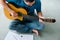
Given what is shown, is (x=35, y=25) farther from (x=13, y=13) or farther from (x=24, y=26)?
(x=13, y=13)

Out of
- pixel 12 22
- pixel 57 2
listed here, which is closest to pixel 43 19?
pixel 12 22

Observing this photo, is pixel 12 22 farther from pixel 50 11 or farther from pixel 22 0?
pixel 50 11

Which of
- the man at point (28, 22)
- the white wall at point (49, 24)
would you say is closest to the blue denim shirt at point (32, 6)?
the man at point (28, 22)

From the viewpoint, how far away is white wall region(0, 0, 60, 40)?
1323 millimetres

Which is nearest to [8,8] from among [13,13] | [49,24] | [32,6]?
[13,13]

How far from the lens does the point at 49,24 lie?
1.40m

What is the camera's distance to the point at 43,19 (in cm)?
119

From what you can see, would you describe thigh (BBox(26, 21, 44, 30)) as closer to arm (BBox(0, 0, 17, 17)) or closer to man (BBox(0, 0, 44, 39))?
man (BBox(0, 0, 44, 39))

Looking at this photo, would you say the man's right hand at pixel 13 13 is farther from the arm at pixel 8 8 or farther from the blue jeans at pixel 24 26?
the blue jeans at pixel 24 26

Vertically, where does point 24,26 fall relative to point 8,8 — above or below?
below

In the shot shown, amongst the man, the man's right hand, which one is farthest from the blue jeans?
the man's right hand

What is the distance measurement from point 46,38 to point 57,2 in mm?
388

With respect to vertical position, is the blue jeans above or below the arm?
below

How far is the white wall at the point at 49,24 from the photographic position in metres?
1.32
